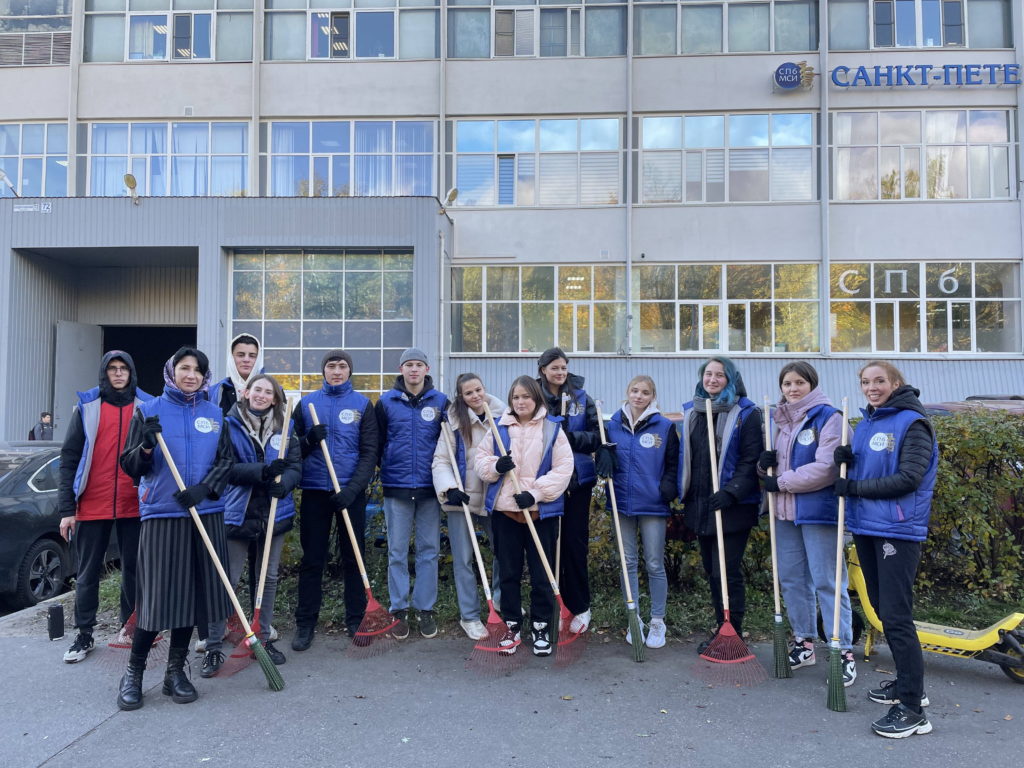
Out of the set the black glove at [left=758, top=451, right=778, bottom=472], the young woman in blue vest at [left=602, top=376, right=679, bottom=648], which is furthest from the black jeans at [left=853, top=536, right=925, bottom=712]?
the young woman in blue vest at [left=602, top=376, right=679, bottom=648]

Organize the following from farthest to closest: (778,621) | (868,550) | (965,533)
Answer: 1. (965,533)
2. (778,621)
3. (868,550)

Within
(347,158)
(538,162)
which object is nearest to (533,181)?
(538,162)

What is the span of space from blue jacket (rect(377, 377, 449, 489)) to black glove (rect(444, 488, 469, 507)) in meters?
A: 0.24

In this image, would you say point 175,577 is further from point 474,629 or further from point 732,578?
point 732,578

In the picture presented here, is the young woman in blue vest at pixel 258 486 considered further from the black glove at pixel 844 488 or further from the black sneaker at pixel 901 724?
the black sneaker at pixel 901 724

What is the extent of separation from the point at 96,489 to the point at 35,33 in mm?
21219

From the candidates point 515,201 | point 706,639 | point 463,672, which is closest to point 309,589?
point 463,672

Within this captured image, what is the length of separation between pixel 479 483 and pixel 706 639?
188 cm

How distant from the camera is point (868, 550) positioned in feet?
13.3

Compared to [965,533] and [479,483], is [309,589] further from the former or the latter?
[965,533]

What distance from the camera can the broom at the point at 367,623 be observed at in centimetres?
499

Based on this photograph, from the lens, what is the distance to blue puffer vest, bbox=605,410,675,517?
505cm

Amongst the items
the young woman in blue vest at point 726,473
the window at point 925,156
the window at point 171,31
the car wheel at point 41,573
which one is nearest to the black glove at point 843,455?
the young woman in blue vest at point 726,473

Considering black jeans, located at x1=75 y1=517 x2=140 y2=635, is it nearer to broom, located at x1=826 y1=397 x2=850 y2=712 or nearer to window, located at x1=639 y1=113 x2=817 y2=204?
broom, located at x1=826 y1=397 x2=850 y2=712
